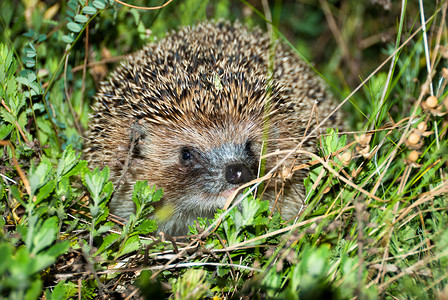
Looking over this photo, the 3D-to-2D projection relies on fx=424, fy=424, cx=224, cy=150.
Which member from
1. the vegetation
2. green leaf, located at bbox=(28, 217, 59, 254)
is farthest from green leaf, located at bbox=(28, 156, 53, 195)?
green leaf, located at bbox=(28, 217, 59, 254)

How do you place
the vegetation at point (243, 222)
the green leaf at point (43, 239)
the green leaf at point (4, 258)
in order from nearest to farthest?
the green leaf at point (4, 258) → the green leaf at point (43, 239) → the vegetation at point (243, 222)

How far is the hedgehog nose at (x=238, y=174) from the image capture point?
1.90 meters

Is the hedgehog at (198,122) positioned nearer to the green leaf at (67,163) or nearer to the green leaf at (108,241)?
the green leaf at (67,163)

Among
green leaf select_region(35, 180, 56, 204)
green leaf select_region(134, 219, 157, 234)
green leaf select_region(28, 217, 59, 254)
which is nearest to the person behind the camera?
green leaf select_region(28, 217, 59, 254)

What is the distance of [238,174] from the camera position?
1.90m

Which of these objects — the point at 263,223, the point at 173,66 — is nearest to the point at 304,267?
the point at 263,223

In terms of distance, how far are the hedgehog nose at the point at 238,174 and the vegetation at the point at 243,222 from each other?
0.23 metres

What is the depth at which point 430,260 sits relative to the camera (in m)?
1.42

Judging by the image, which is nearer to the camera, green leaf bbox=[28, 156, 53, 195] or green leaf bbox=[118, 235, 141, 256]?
green leaf bbox=[28, 156, 53, 195]

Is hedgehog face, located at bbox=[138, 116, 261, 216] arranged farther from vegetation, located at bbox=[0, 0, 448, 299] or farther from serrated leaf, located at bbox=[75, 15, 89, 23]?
serrated leaf, located at bbox=[75, 15, 89, 23]

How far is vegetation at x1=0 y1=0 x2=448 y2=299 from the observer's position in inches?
52.9

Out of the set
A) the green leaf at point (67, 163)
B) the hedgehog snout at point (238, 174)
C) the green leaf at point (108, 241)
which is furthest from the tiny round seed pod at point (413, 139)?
the green leaf at point (67, 163)

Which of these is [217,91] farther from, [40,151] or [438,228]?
[438,228]

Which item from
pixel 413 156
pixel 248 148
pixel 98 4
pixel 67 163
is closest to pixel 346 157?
pixel 413 156
